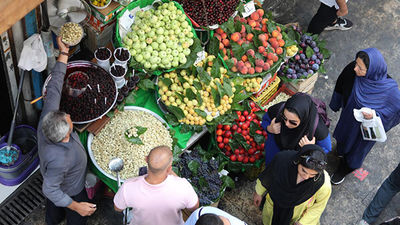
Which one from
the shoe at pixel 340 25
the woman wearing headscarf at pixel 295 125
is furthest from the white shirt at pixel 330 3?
the woman wearing headscarf at pixel 295 125

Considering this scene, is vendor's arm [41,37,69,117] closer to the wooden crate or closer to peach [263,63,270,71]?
peach [263,63,270,71]

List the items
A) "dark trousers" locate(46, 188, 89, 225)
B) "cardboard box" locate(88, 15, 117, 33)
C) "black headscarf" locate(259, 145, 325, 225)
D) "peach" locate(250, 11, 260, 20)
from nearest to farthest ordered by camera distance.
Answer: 1. "black headscarf" locate(259, 145, 325, 225)
2. "dark trousers" locate(46, 188, 89, 225)
3. "cardboard box" locate(88, 15, 117, 33)
4. "peach" locate(250, 11, 260, 20)

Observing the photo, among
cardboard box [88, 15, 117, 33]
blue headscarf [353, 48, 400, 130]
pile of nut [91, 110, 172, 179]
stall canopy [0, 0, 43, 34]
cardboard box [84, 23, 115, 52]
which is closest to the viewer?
stall canopy [0, 0, 43, 34]

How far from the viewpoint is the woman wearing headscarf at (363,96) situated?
12.9 feet

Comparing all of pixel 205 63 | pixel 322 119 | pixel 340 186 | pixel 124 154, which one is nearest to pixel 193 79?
pixel 205 63

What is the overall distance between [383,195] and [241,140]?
1491 millimetres

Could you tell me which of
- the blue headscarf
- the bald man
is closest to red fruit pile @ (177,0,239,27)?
the blue headscarf

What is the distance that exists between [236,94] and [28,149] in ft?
6.79

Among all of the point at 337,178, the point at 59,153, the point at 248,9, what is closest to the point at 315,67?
the point at 248,9

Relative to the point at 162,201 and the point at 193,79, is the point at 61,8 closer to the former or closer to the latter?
the point at 193,79

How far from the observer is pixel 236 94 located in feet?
14.4

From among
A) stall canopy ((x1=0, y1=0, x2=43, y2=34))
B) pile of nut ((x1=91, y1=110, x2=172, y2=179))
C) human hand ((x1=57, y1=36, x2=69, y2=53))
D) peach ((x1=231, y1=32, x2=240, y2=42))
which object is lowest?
pile of nut ((x1=91, y1=110, x2=172, y2=179))

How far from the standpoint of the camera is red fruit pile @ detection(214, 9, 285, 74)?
4547mm

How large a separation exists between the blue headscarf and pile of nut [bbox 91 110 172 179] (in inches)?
74.7
